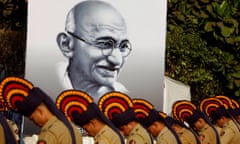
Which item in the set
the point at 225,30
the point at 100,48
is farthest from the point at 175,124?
the point at 225,30

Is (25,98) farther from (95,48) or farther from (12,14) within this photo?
(12,14)

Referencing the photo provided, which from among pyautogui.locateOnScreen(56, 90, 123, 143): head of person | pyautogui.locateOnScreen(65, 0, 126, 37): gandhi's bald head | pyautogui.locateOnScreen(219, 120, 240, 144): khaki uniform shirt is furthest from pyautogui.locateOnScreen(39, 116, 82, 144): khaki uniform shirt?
pyautogui.locateOnScreen(65, 0, 126, 37): gandhi's bald head

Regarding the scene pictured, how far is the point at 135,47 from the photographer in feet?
28.5

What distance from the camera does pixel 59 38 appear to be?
833 centimetres

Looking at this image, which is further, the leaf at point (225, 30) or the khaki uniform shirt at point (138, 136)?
the leaf at point (225, 30)

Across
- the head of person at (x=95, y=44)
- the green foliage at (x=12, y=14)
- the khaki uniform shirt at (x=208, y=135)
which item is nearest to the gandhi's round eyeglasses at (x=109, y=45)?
the head of person at (x=95, y=44)

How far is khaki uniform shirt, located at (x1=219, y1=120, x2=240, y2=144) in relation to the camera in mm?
6336

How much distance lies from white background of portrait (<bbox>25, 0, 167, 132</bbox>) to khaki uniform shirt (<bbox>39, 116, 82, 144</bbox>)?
12.0 ft

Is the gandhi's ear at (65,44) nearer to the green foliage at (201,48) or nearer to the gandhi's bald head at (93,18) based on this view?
the gandhi's bald head at (93,18)

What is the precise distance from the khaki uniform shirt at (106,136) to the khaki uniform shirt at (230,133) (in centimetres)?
174

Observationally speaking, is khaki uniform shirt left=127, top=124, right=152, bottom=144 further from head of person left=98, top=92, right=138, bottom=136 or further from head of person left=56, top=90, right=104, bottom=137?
head of person left=56, top=90, right=104, bottom=137

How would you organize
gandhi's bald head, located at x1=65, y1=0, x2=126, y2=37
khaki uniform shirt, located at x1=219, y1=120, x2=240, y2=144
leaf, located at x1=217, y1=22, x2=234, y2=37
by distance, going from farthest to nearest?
leaf, located at x1=217, y1=22, x2=234, y2=37 < gandhi's bald head, located at x1=65, y1=0, x2=126, y2=37 < khaki uniform shirt, located at x1=219, y1=120, x2=240, y2=144

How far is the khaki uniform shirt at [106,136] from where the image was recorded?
489cm

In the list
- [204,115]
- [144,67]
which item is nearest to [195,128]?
[204,115]
